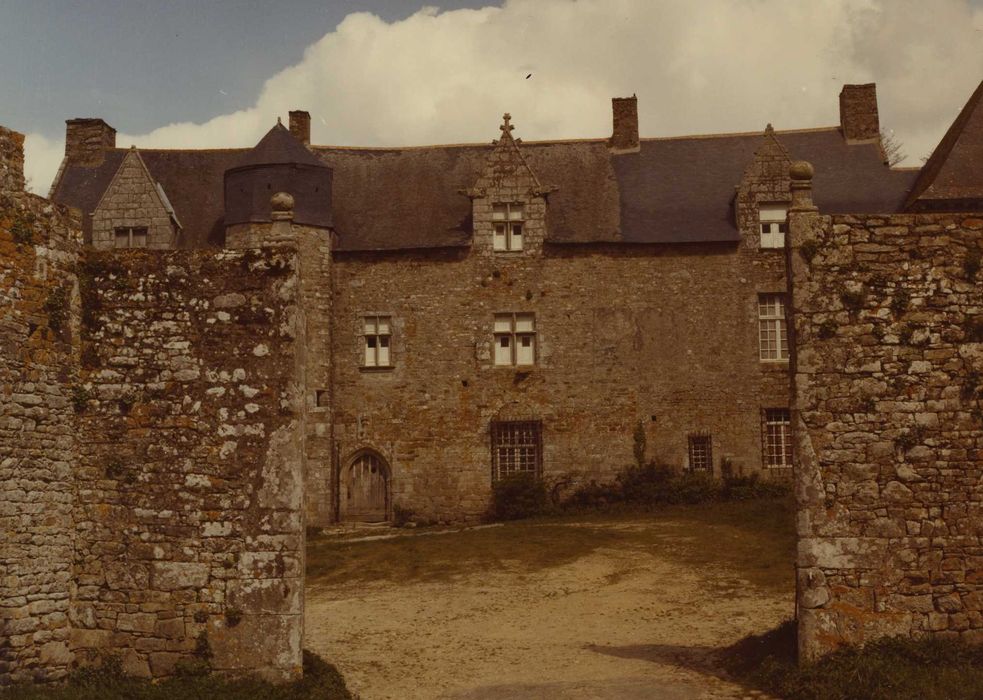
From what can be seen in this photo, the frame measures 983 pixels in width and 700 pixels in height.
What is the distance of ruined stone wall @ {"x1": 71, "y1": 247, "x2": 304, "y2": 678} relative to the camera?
916 cm

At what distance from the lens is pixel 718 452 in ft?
83.9

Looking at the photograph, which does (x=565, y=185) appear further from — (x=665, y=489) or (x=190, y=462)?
(x=190, y=462)

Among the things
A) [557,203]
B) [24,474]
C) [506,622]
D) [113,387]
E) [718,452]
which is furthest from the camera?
[557,203]

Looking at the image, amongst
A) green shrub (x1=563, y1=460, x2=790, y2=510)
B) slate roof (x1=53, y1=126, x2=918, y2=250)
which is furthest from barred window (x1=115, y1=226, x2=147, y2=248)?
green shrub (x1=563, y1=460, x2=790, y2=510)

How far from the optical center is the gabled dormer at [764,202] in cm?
2633

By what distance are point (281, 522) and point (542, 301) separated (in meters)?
17.3

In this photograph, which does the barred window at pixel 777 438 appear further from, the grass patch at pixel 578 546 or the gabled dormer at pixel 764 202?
the gabled dormer at pixel 764 202

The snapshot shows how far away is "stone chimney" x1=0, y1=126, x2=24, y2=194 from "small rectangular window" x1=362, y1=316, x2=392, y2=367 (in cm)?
1684

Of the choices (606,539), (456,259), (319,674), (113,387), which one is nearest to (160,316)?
(113,387)

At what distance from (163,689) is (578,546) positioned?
11.3 m

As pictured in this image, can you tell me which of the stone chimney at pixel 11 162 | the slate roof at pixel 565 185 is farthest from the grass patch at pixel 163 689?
the slate roof at pixel 565 185

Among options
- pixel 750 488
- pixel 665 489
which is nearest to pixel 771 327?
pixel 750 488

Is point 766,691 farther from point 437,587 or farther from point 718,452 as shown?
point 718,452

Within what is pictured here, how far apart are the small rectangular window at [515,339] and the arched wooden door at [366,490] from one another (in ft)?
12.8
